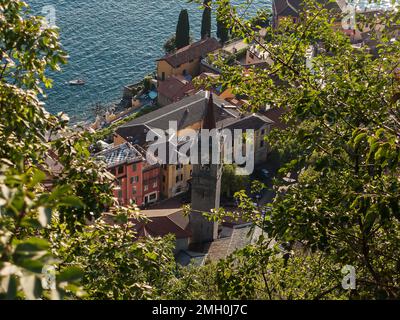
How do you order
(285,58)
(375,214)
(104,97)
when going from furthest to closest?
(104,97) < (285,58) < (375,214)

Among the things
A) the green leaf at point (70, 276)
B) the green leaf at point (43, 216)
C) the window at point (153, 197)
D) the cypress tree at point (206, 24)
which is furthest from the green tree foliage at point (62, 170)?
the cypress tree at point (206, 24)

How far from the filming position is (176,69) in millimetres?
45281

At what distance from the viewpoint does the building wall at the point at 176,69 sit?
148ft

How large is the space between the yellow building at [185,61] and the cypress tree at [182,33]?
1118 millimetres

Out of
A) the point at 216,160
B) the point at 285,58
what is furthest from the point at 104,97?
the point at 285,58

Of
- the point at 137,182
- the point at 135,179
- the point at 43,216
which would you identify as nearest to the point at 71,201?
the point at 43,216

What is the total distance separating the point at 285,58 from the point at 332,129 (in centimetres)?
156

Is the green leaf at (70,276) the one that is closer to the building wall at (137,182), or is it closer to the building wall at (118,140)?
the building wall at (137,182)

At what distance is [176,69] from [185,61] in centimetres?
110

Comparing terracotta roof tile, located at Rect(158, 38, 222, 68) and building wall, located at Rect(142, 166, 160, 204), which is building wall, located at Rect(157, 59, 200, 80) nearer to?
A: terracotta roof tile, located at Rect(158, 38, 222, 68)

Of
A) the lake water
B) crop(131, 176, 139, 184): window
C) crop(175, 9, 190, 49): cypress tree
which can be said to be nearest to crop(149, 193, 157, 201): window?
crop(131, 176, 139, 184): window
